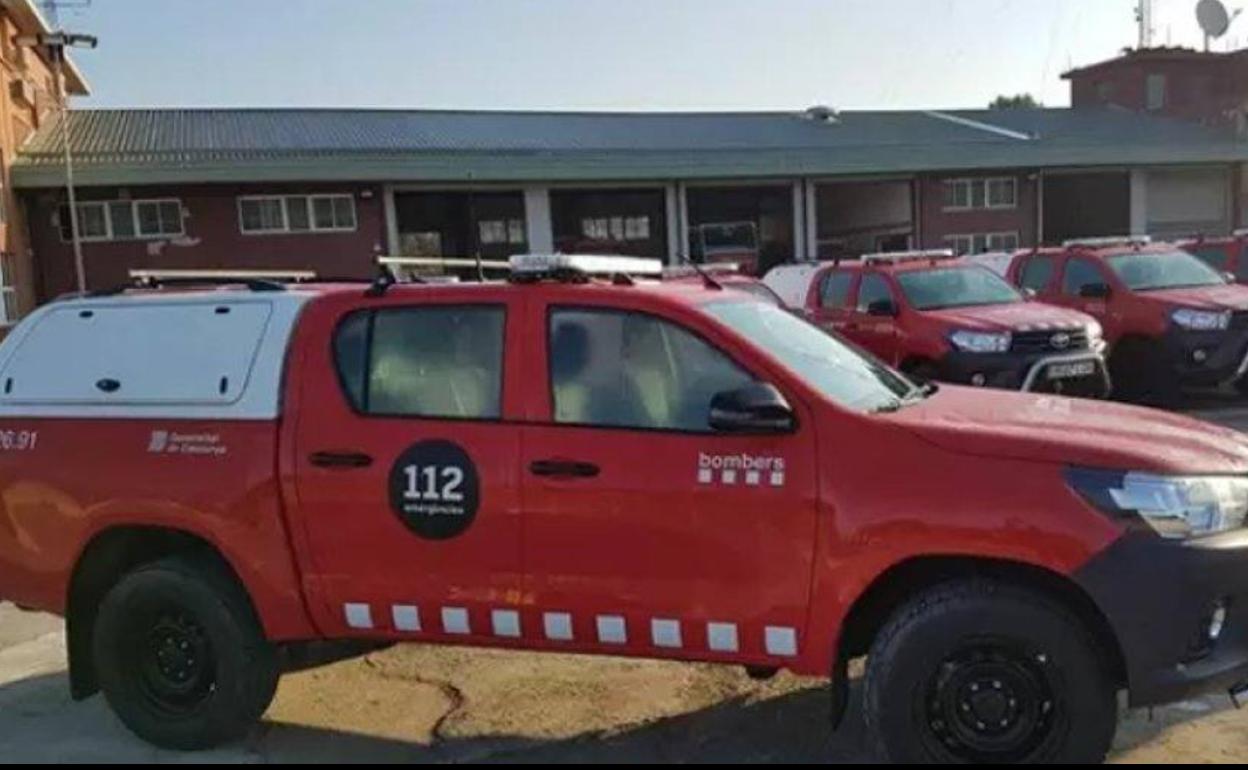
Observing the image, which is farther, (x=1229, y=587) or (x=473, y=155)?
(x=473, y=155)

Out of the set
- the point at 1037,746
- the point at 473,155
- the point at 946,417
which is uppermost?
the point at 473,155

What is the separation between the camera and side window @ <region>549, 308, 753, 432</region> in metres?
3.76

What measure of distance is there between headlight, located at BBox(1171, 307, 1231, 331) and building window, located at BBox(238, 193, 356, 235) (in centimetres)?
2149

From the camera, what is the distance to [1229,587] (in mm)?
3283

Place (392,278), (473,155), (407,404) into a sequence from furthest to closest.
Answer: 1. (473,155)
2. (392,278)
3. (407,404)

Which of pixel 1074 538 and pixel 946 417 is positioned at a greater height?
pixel 946 417

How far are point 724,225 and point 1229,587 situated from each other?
31230mm

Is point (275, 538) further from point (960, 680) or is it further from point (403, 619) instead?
point (960, 680)

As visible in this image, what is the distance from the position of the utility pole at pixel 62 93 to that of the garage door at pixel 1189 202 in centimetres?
3176

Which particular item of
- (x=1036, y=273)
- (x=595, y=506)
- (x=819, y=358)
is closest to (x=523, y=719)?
(x=595, y=506)

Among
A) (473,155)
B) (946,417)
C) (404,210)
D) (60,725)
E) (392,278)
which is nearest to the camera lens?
(946,417)

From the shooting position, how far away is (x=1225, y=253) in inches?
576

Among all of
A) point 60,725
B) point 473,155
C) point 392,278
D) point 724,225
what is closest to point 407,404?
point 392,278

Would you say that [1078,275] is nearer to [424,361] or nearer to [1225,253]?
[1225,253]
